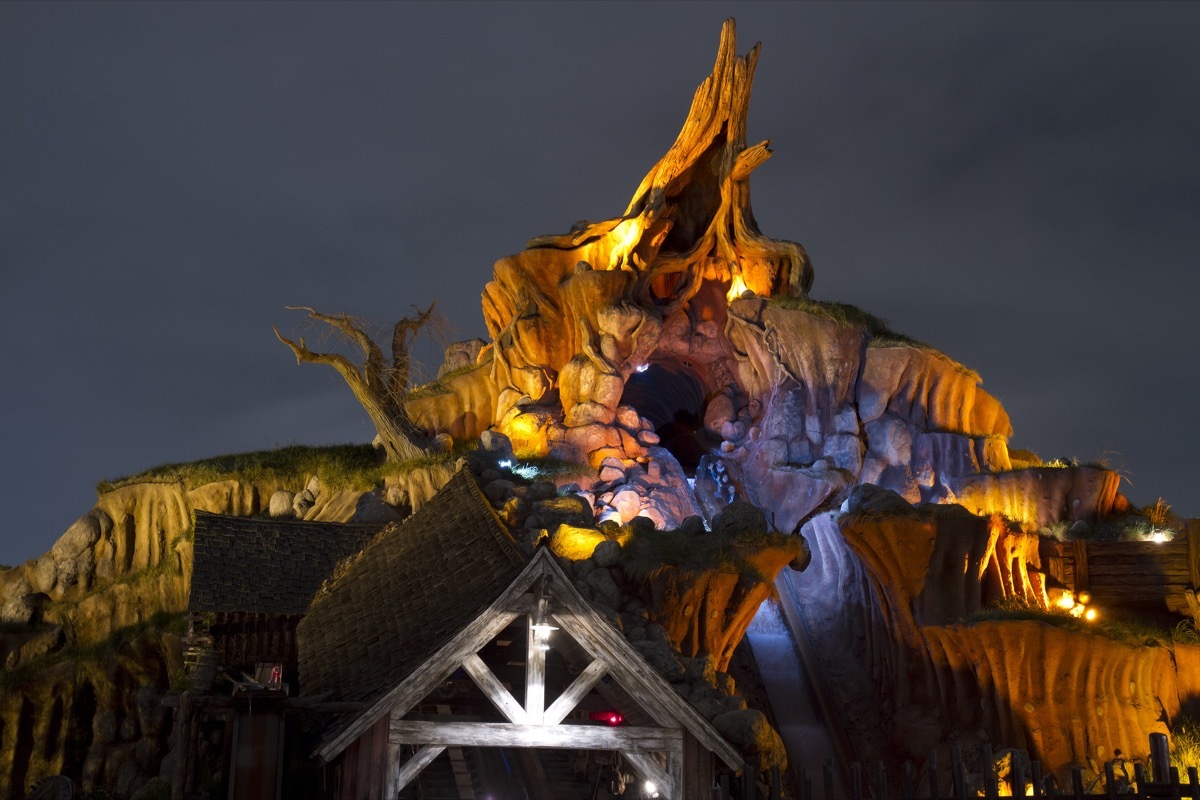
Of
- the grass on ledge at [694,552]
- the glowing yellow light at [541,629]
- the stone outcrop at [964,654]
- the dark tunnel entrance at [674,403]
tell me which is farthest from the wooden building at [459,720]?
the dark tunnel entrance at [674,403]

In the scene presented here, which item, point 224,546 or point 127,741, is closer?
point 224,546

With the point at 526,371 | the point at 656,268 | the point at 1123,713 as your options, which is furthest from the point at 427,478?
the point at 1123,713

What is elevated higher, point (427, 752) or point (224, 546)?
point (224, 546)

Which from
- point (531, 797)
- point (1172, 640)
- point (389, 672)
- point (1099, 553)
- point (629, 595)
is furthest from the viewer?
point (1099, 553)

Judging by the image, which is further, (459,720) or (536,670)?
(459,720)

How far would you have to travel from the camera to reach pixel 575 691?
1223cm

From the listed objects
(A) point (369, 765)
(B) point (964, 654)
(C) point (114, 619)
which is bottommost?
(A) point (369, 765)

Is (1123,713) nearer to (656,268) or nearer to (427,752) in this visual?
(427,752)

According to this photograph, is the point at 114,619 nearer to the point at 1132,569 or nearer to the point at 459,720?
the point at 459,720

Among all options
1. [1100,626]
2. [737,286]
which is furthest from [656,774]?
[737,286]

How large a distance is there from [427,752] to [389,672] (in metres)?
1.23

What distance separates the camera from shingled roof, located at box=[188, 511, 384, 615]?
19.6m

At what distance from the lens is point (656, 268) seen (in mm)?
33500

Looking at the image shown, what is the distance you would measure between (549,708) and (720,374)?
78.0 feet
